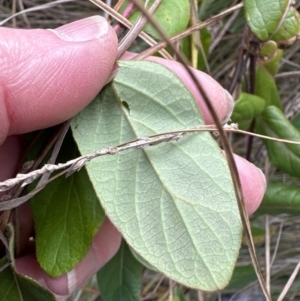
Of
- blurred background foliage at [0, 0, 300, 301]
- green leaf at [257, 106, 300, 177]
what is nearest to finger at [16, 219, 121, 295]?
blurred background foliage at [0, 0, 300, 301]

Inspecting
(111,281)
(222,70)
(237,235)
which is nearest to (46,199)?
(237,235)

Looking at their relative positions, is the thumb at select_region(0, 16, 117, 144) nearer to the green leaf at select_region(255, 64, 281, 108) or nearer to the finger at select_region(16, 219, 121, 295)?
the finger at select_region(16, 219, 121, 295)

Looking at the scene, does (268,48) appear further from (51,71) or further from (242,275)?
(242,275)

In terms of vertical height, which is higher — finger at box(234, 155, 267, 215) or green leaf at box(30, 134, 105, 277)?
finger at box(234, 155, 267, 215)

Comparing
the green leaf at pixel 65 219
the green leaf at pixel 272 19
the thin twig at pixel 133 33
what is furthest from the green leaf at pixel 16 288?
the green leaf at pixel 272 19

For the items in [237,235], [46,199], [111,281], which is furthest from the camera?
[111,281]

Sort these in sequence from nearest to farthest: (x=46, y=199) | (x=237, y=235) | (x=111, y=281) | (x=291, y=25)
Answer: (x=237, y=235) < (x=46, y=199) < (x=291, y=25) < (x=111, y=281)

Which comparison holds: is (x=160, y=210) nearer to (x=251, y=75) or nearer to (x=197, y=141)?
(x=197, y=141)

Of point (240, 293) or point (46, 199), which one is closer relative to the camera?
point (46, 199)
